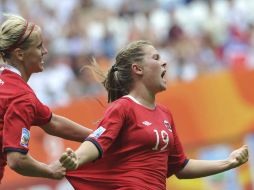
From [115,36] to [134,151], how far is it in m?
8.11

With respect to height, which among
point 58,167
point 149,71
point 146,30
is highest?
point 146,30

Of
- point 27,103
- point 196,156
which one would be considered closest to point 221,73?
point 196,156

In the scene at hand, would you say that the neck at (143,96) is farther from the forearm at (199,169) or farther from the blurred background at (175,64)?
the blurred background at (175,64)

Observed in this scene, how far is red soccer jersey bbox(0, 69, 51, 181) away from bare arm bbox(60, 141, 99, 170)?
0.31 m

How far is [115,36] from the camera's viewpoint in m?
14.1

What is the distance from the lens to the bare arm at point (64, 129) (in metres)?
6.35

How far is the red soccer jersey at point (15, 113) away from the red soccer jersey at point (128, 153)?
0.43m

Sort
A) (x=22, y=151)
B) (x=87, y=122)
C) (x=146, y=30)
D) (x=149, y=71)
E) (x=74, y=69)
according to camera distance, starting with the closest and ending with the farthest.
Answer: (x=22, y=151) → (x=149, y=71) → (x=87, y=122) → (x=74, y=69) → (x=146, y=30)

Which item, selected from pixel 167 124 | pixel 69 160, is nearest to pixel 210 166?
pixel 167 124

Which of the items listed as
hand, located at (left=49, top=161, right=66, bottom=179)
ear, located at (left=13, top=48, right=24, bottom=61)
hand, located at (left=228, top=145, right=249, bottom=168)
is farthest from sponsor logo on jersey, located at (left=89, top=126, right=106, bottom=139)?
hand, located at (left=228, top=145, right=249, bottom=168)

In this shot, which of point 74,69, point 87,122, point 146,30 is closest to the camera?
point 87,122

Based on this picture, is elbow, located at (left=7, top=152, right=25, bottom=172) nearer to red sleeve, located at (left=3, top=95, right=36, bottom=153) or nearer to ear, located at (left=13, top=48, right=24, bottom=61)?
red sleeve, located at (left=3, top=95, right=36, bottom=153)

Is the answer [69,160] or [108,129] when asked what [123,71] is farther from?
[69,160]

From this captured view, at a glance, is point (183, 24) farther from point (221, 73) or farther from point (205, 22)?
point (221, 73)
